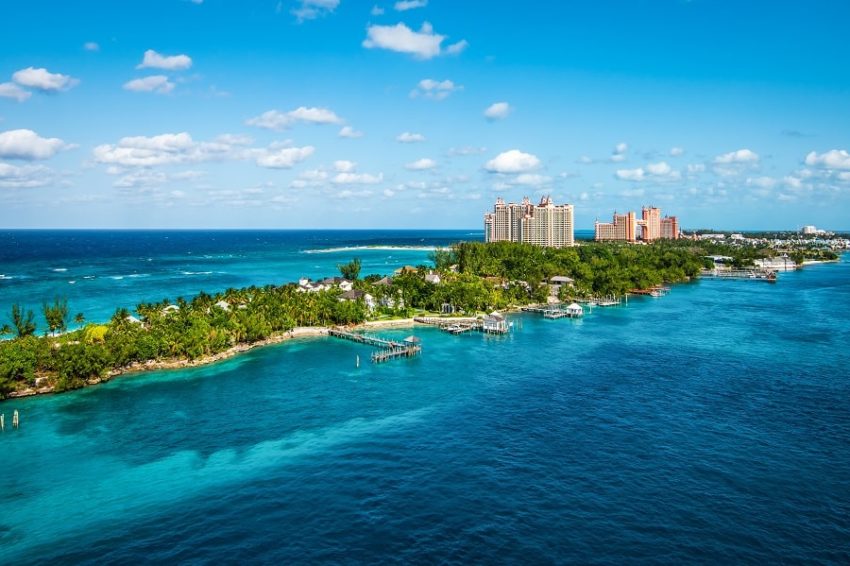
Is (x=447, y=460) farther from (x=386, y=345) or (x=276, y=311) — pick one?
(x=276, y=311)

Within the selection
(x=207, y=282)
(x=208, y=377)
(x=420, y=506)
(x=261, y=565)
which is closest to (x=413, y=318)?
(x=208, y=377)

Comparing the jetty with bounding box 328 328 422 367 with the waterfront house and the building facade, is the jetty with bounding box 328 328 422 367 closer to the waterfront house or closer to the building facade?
the waterfront house

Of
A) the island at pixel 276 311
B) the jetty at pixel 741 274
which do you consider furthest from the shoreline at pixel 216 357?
the jetty at pixel 741 274

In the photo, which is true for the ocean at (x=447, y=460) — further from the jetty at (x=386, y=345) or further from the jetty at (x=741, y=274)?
the jetty at (x=741, y=274)

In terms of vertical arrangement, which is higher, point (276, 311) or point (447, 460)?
point (276, 311)

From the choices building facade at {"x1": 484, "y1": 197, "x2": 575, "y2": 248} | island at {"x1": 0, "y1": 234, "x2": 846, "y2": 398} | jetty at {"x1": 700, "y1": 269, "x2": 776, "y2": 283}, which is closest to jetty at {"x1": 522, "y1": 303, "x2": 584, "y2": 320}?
island at {"x1": 0, "y1": 234, "x2": 846, "y2": 398}

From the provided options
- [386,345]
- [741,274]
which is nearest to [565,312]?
[386,345]

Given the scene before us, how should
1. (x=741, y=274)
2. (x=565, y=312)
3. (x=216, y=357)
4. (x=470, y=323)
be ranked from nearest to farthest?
(x=216, y=357)
(x=470, y=323)
(x=565, y=312)
(x=741, y=274)
